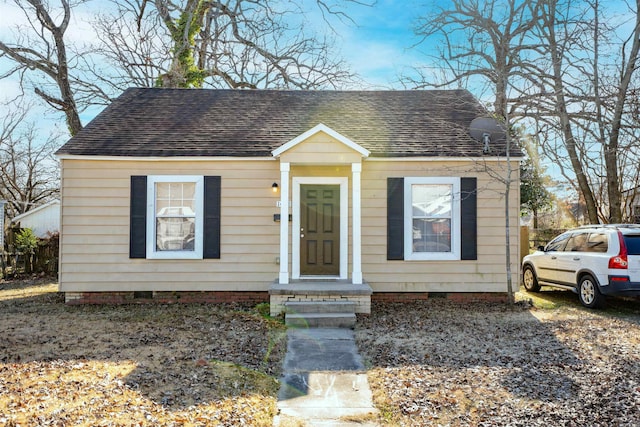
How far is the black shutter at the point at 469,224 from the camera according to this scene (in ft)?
29.1

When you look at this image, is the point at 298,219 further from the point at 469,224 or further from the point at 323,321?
the point at 469,224

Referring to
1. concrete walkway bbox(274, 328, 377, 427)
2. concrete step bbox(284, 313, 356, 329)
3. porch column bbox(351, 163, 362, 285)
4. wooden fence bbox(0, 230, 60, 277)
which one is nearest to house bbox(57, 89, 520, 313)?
porch column bbox(351, 163, 362, 285)

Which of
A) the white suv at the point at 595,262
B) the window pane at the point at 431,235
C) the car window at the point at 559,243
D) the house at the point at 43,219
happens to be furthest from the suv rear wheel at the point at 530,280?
the house at the point at 43,219

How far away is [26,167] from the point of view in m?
28.9

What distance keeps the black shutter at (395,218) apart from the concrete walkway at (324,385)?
2.73 m

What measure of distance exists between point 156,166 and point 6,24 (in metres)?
11.4

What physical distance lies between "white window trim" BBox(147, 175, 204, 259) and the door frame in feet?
5.83

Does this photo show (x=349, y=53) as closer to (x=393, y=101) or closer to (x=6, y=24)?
(x=393, y=101)

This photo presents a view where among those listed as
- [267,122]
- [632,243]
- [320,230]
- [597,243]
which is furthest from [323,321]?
[632,243]

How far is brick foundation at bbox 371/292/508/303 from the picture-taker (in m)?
9.02

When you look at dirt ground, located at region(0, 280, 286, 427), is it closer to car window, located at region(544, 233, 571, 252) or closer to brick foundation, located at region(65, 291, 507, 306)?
brick foundation, located at region(65, 291, 507, 306)

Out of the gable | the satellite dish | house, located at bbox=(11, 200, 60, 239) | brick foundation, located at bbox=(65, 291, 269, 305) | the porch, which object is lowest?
brick foundation, located at bbox=(65, 291, 269, 305)

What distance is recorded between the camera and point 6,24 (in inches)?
612

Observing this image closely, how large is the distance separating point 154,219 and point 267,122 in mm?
3210
